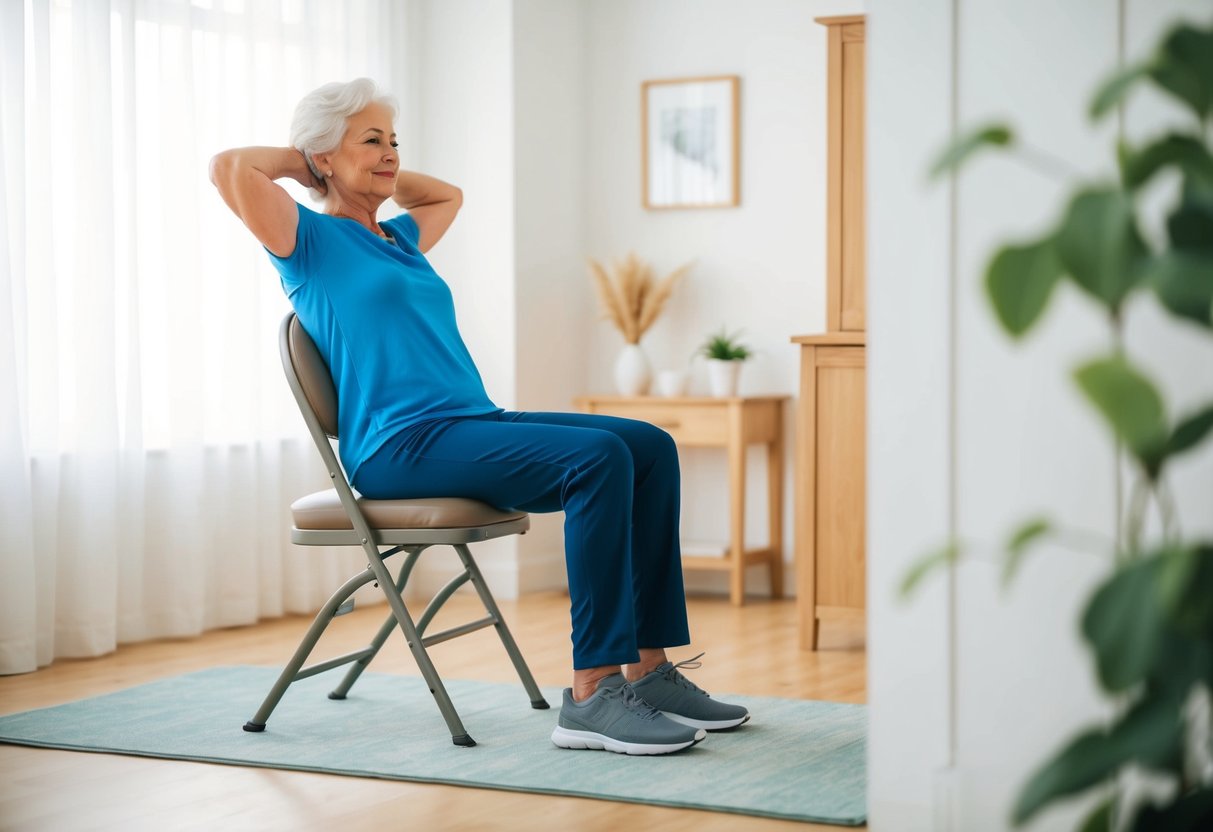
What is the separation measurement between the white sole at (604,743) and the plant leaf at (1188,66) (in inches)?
65.6

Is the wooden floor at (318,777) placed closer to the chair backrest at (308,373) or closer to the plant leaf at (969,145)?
the chair backrest at (308,373)

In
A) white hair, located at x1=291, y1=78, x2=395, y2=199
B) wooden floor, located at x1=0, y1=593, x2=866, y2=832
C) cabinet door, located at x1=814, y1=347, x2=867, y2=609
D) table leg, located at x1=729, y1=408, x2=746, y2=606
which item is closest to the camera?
wooden floor, located at x1=0, y1=593, x2=866, y2=832

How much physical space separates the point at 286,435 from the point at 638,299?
1253 millimetres

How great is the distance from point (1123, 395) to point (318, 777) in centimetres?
180

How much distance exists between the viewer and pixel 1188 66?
3.75 ft

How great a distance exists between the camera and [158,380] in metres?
4.00

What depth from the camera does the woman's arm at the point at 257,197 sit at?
270cm

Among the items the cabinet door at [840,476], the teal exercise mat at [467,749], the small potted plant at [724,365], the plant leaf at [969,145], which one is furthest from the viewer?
the small potted plant at [724,365]

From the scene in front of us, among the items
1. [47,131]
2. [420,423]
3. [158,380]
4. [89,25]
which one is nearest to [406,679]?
[420,423]

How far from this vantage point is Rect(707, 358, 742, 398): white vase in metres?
4.66

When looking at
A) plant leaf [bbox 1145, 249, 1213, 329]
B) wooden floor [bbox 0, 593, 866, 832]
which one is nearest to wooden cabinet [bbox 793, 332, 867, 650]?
wooden floor [bbox 0, 593, 866, 832]

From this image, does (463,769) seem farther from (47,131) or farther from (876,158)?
(47,131)

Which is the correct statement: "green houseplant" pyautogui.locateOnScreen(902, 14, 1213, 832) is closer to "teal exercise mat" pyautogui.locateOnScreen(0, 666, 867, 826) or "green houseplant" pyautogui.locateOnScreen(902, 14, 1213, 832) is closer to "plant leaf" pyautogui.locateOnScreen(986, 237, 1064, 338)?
"plant leaf" pyautogui.locateOnScreen(986, 237, 1064, 338)

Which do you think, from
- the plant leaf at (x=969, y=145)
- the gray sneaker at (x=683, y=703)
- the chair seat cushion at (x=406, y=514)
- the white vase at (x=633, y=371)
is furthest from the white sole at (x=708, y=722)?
the white vase at (x=633, y=371)
